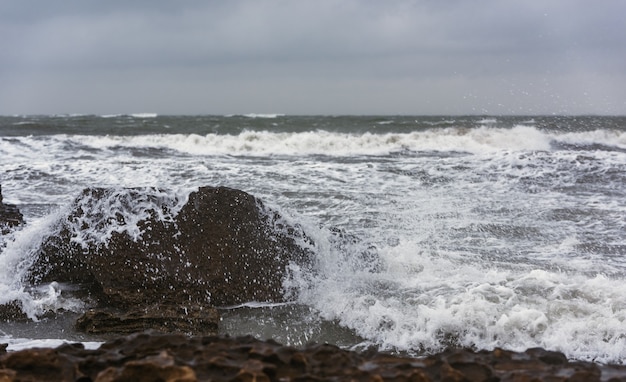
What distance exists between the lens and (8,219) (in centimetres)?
504

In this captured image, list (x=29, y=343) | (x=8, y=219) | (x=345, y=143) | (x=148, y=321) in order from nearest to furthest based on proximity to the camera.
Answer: (x=29, y=343)
(x=148, y=321)
(x=8, y=219)
(x=345, y=143)

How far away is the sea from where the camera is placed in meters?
3.45

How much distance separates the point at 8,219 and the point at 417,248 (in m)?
3.85

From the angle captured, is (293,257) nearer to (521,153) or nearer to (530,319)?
(530,319)

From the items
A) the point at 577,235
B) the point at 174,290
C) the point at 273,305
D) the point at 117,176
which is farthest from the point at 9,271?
the point at 117,176

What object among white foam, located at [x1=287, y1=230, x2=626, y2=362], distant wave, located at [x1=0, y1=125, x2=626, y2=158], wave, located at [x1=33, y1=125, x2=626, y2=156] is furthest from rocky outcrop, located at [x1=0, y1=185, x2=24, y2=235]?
wave, located at [x1=33, y1=125, x2=626, y2=156]

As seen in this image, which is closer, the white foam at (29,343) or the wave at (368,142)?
the white foam at (29,343)

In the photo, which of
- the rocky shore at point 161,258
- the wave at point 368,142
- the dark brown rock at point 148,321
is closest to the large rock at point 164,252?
the rocky shore at point 161,258

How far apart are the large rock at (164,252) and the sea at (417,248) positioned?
153 millimetres

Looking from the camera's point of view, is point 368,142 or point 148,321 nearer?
point 148,321

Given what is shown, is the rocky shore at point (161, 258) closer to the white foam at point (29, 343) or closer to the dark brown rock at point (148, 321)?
the dark brown rock at point (148, 321)

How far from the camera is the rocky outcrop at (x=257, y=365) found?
4.71 feet

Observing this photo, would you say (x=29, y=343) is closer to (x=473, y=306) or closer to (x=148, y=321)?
(x=148, y=321)

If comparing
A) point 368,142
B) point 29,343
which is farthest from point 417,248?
point 368,142
